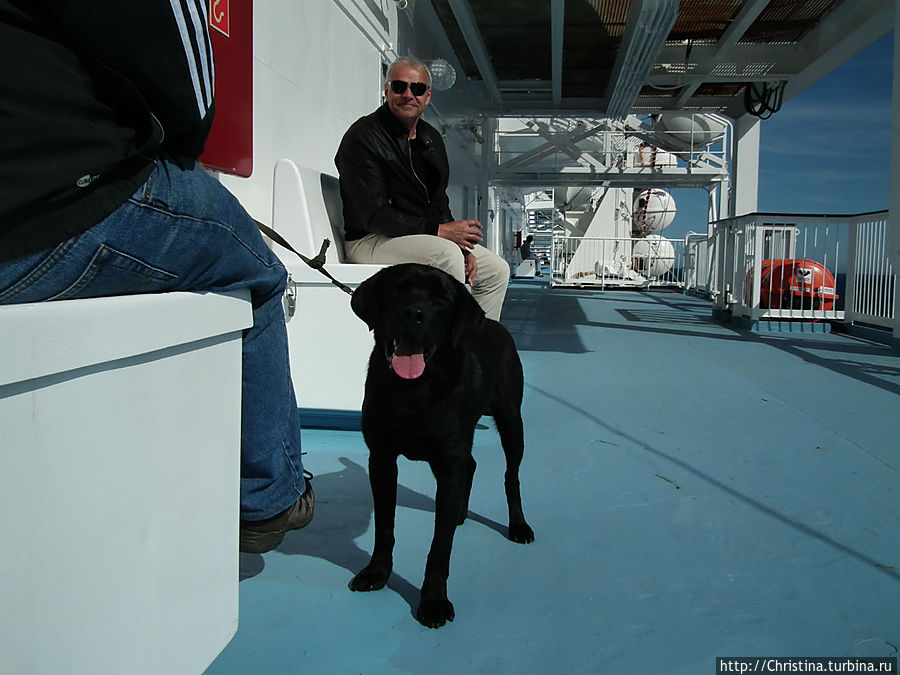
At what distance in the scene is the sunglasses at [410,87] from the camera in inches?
129

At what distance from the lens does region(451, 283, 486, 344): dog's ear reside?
5.78 feet

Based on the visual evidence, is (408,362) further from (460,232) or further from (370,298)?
(460,232)

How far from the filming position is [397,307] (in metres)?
1.71

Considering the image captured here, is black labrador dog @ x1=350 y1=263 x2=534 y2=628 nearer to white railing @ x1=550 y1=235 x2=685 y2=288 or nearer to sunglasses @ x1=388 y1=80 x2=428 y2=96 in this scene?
sunglasses @ x1=388 y1=80 x2=428 y2=96

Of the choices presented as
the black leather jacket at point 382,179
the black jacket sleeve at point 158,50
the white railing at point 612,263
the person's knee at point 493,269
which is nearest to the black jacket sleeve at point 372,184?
the black leather jacket at point 382,179

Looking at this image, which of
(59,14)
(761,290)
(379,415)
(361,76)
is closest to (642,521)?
(379,415)

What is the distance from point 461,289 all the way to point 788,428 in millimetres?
2383

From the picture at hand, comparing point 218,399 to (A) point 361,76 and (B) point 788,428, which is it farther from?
(A) point 361,76

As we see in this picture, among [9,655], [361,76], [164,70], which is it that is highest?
[361,76]

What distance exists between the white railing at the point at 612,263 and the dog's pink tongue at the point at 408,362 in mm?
14711

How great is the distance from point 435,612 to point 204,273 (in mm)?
935

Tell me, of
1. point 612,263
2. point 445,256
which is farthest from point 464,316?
point 612,263

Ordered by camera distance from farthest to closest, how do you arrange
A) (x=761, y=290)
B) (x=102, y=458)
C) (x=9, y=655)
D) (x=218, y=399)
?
(x=761, y=290) < (x=218, y=399) < (x=102, y=458) < (x=9, y=655)

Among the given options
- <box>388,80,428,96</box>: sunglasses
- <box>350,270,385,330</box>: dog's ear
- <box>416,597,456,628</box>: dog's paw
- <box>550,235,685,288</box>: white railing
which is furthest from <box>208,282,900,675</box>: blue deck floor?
<box>550,235,685,288</box>: white railing
